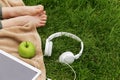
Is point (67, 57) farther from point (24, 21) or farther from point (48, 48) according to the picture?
point (24, 21)

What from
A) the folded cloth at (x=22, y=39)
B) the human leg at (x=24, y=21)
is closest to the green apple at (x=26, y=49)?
the folded cloth at (x=22, y=39)

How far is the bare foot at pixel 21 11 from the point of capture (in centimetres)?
318

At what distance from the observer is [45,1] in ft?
11.2

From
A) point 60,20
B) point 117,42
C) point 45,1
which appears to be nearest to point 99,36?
point 117,42

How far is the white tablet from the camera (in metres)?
2.77

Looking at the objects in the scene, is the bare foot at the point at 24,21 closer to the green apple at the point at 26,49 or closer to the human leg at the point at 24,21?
the human leg at the point at 24,21

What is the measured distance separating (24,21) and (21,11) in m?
0.13

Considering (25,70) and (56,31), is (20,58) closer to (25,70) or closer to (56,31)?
(25,70)

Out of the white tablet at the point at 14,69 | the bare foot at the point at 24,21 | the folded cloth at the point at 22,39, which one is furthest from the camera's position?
the bare foot at the point at 24,21

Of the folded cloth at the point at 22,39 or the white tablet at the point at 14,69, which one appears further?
the folded cloth at the point at 22,39

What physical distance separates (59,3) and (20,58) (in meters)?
0.79

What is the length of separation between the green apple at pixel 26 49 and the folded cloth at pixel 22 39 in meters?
0.04

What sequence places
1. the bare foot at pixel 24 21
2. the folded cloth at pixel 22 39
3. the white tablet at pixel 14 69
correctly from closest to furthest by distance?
the white tablet at pixel 14 69 < the folded cloth at pixel 22 39 < the bare foot at pixel 24 21

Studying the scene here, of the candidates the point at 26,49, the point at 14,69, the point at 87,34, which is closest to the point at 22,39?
the point at 26,49
